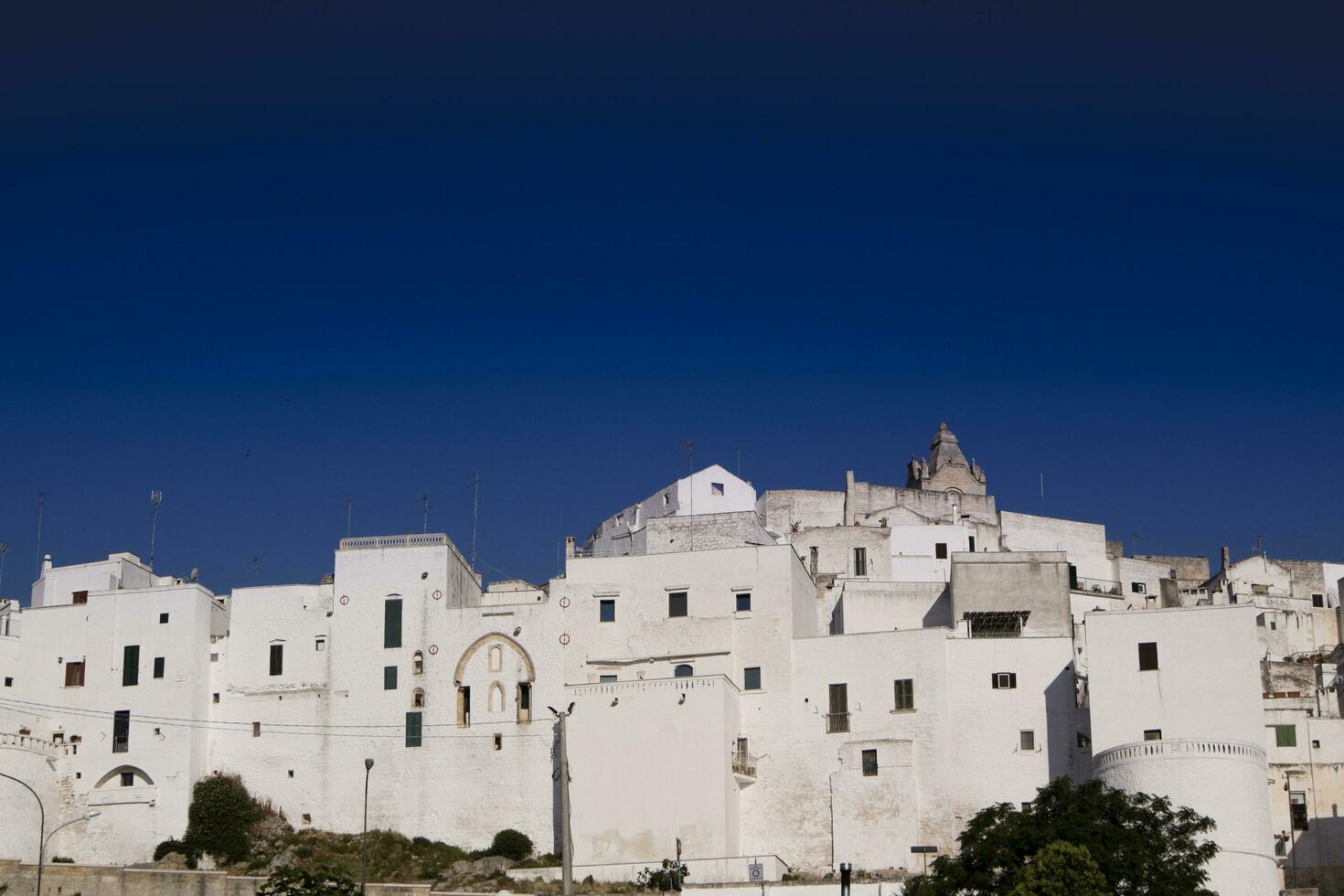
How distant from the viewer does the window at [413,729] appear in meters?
62.6

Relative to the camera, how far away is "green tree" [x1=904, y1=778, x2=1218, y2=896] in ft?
146

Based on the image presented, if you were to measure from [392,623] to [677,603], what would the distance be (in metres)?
10.2

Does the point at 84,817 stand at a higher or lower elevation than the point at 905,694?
lower

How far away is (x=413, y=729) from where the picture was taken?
2469 inches

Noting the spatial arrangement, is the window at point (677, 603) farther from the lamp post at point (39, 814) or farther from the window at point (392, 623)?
the lamp post at point (39, 814)

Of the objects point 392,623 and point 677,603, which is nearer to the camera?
point 677,603

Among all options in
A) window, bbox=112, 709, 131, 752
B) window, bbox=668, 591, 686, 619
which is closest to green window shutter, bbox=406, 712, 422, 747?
window, bbox=668, 591, 686, 619

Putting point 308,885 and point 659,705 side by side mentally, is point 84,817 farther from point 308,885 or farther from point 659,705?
point 308,885

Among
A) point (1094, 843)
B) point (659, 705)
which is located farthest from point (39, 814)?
point (1094, 843)

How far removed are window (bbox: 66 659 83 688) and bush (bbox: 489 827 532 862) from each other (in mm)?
16381

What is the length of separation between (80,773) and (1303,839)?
41.0 metres

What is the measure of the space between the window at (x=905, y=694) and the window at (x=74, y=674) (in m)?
28.9

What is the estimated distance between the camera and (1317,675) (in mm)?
68250

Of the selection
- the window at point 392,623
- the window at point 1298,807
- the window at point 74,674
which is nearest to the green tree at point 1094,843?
the window at point 1298,807
